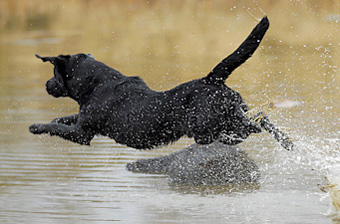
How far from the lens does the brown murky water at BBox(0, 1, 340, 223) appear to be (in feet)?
20.2

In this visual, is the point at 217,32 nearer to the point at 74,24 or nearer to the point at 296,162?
the point at 74,24

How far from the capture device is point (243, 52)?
6.20 metres

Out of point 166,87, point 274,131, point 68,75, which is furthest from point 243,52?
point 166,87

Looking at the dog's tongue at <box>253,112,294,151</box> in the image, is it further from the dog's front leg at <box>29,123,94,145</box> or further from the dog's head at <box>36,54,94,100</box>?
the dog's head at <box>36,54,94,100</box>

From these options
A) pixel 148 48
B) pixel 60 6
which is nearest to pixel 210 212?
pixel 148 48

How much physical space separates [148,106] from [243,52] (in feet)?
3.16

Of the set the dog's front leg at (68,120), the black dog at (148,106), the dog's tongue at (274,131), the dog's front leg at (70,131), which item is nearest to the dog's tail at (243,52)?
the black dog at (148,106)

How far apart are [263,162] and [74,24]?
14103 mm

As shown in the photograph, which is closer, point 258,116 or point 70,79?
point 258,116

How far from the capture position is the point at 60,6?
24.9 metres

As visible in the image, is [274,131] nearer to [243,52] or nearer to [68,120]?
[243,52]

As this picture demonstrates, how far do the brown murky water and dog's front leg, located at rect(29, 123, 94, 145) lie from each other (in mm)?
446

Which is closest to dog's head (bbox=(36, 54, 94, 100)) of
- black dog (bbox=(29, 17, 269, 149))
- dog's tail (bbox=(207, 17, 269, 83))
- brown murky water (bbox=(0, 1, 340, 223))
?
black dog (bbox=(29, 17, 269, 149))

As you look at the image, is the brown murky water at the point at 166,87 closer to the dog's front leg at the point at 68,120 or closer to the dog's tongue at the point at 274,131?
the dog's tongue at the point at 274,131
